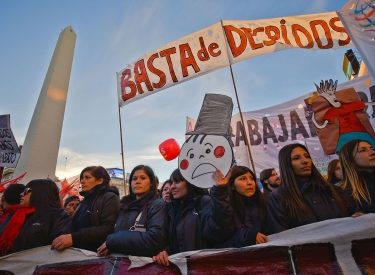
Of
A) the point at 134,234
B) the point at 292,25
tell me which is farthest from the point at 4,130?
the point at 292,25

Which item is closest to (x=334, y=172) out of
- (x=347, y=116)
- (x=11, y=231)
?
(x=347, y=116)

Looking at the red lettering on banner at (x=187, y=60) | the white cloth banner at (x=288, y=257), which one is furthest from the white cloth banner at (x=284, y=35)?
the white cloth banner at (x=288, y=257)

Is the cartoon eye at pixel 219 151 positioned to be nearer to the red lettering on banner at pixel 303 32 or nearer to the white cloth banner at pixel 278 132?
the white cloth banner at pixel 278 132

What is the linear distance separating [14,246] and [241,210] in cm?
188

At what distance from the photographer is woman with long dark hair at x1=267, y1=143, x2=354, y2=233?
1.77 m

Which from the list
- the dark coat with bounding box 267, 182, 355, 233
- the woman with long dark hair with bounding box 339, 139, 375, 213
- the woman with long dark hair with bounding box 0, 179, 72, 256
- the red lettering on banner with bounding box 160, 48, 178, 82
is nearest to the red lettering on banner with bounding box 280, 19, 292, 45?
the red lettering on banner with bounding box 160, 48, 178, 82

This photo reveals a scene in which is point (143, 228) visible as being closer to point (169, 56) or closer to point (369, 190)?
point (369, 190)

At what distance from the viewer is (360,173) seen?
197 centimetres

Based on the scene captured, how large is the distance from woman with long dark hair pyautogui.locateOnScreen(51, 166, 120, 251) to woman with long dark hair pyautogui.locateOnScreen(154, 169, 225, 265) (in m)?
0.56

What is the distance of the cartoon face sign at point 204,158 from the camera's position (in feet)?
6.14

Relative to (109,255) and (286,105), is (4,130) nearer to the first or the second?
(109,255)

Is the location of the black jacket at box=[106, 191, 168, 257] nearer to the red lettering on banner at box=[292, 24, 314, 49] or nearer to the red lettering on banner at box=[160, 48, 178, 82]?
the red lettering on banner at box=[160, 48, 178, 82]

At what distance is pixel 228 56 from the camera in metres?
4.41

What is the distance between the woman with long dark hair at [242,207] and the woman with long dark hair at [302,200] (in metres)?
0.15
